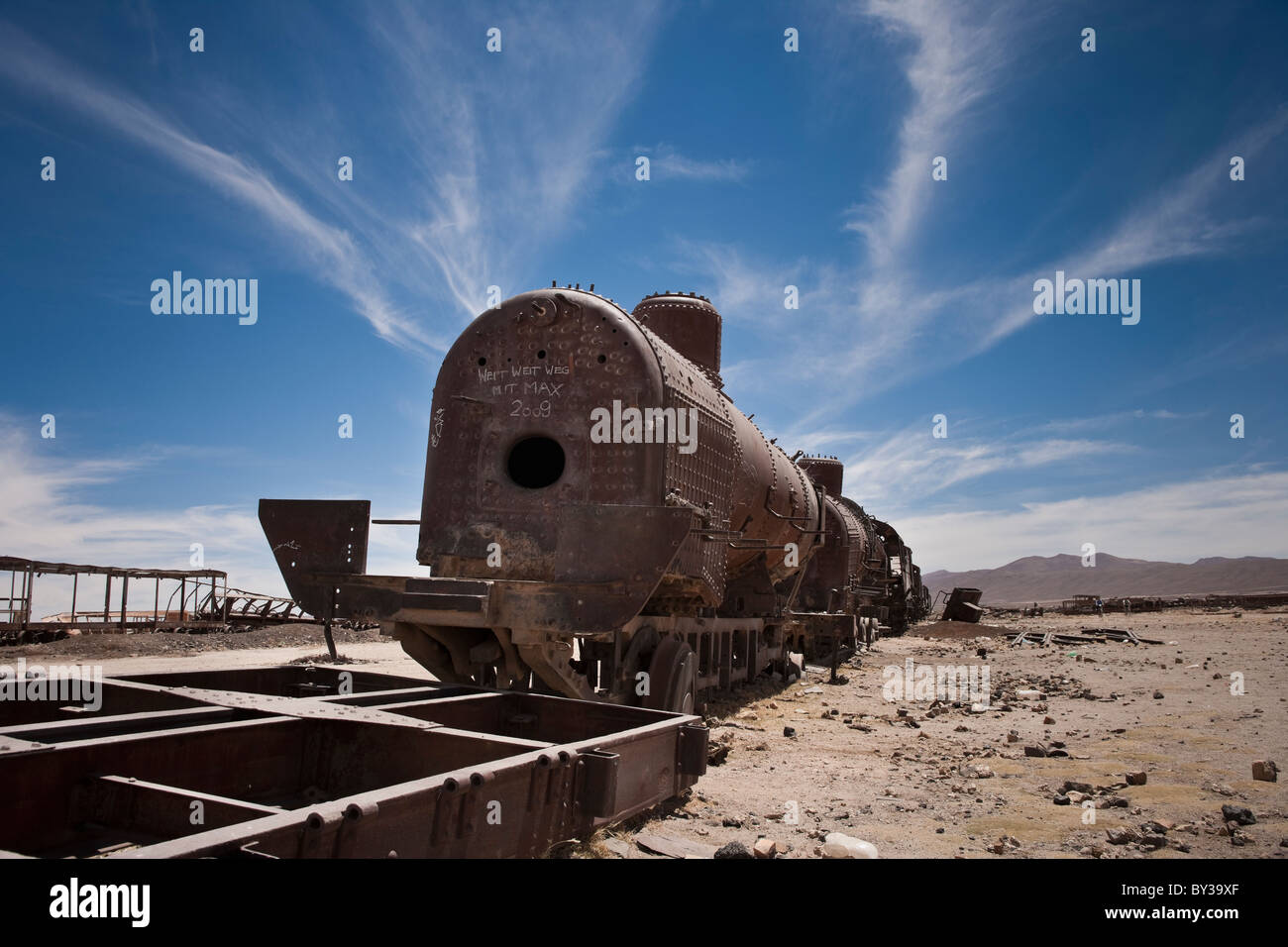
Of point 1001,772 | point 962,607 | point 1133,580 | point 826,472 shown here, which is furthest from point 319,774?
point 1133,580

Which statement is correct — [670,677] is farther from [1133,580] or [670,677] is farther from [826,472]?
[1133,580]

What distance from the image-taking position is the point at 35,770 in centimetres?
277

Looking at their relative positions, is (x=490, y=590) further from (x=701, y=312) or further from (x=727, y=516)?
(x=701, y=312)

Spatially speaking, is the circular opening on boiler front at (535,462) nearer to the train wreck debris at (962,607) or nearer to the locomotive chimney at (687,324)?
the locomotive chimney at (687,324)

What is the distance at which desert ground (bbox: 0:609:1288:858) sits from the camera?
15.0ft

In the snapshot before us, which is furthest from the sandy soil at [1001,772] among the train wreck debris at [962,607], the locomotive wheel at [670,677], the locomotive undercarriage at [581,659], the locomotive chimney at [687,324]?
the train wreck debris at [962,607]

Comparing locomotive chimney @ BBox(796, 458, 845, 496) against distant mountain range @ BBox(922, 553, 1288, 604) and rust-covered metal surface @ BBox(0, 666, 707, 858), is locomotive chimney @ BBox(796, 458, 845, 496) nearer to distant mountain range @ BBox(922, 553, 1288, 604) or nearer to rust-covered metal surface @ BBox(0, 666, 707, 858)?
rust-covered metal surface @ BBox(0, 666, 707, 858)

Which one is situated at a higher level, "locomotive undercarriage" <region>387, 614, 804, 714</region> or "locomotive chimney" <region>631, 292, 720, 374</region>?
"locomotive chimney" <region>631, 292, 720, 374</region>

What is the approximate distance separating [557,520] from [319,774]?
10.7ft

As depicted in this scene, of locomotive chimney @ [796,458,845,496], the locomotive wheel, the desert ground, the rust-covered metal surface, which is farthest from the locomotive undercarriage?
locomotive chimney @ [796,458,845,496]

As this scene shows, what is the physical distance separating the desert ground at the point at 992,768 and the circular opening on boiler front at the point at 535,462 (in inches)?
109

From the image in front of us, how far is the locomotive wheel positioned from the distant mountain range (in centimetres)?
10399
